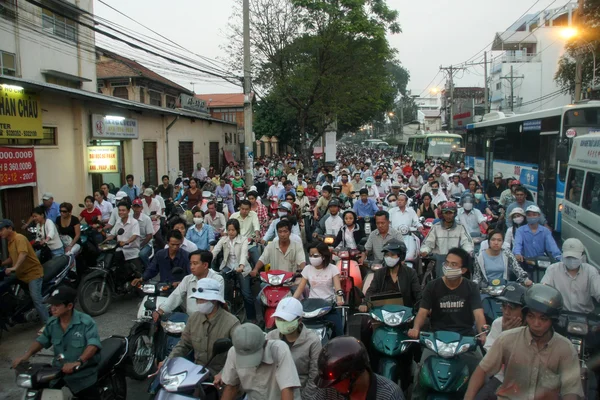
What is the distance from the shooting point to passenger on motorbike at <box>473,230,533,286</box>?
642cm

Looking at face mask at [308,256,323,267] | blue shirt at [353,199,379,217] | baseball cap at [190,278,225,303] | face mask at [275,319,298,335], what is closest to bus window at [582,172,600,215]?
blue shirt at [353,199,379,217]

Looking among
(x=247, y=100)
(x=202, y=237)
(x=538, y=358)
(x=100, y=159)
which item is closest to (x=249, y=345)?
(x=538, y=358)

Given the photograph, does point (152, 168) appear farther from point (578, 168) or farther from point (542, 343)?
point (542, 343)

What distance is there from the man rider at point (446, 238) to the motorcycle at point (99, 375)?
438cm

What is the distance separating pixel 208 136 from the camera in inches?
1137

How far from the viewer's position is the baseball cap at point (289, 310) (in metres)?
4.06

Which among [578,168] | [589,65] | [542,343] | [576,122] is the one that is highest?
[589,65]

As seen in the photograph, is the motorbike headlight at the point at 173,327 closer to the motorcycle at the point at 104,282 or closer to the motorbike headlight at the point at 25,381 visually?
the motorbike headlight at the point at 25,381

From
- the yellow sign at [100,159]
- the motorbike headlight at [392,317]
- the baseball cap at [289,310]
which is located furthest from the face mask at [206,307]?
the yellow sign at [100,159]

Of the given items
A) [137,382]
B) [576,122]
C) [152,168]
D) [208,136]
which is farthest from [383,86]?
[137,382]

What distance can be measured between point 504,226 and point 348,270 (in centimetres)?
451

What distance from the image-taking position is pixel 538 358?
3340 mm

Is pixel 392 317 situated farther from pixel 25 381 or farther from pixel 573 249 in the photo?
pixel 25 381

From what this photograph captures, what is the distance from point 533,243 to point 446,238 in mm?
1142
